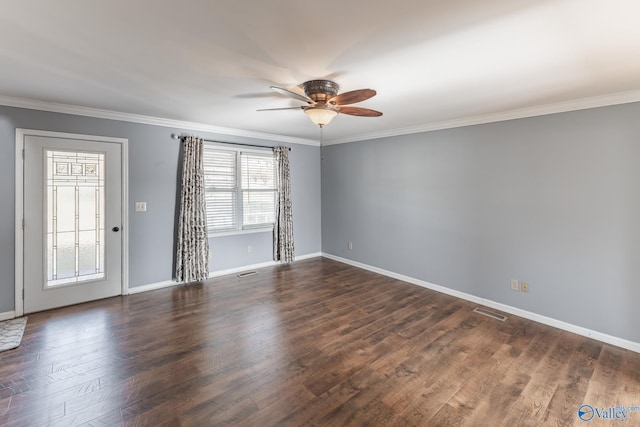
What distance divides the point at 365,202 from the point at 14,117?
481 centimetres

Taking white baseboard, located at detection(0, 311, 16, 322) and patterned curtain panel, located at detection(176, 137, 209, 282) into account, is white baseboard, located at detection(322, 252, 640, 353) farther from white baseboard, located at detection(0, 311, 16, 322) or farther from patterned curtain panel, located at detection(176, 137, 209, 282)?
white baseboard, located at detection(0, 311, 16, 322)

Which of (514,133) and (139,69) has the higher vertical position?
Answer: (139,69)

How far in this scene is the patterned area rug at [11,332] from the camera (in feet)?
8.89

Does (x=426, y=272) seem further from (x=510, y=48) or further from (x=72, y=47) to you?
(x=72, y=47)

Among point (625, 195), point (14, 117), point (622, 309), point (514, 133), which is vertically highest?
point (14, 117)

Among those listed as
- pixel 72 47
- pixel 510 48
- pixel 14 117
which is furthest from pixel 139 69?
pixel 510 48

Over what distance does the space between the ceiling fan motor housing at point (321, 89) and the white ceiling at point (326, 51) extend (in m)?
0.06

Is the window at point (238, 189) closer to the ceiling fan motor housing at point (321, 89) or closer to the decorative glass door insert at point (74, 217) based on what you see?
the decorative glass door insert at point (74, 217)

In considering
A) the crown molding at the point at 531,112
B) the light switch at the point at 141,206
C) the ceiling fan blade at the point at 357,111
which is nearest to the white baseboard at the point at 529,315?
the crown molding at the point at 531,112

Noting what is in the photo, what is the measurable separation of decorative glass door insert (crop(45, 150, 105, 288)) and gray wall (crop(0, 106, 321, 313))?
31 centimetres

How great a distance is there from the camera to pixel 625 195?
276 cm

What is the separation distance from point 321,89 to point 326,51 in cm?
50

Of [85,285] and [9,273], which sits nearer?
[9,273]

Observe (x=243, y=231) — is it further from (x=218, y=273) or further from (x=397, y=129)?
(x=397, y=129)
